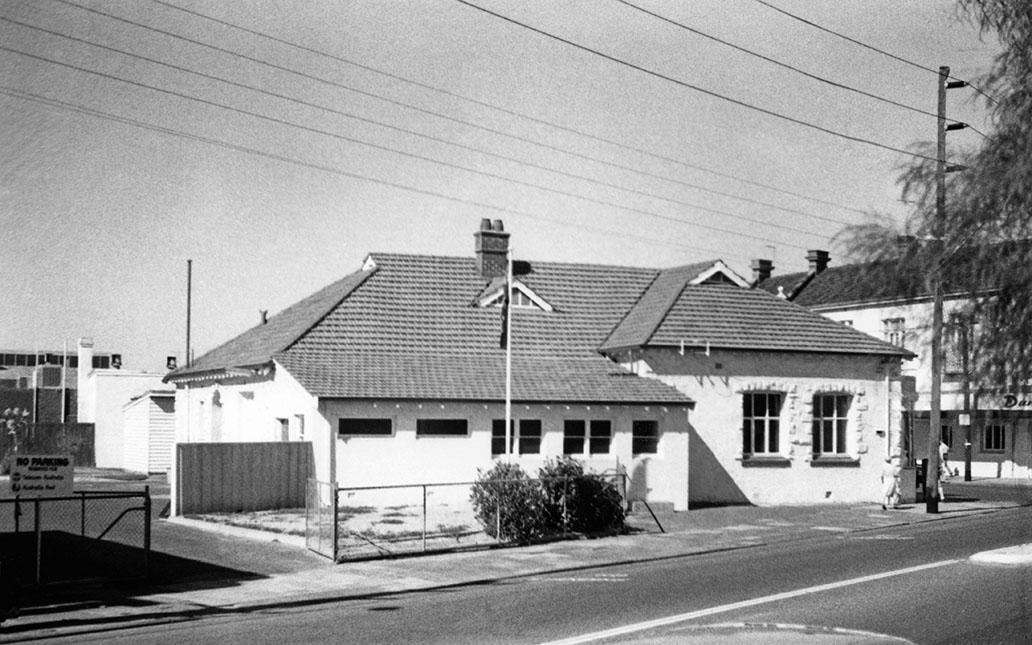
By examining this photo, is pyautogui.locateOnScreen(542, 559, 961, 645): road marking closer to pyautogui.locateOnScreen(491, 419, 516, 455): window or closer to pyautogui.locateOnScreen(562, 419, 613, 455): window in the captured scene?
pyautogui.locateOnScreen(562, 419, 613, 455): window

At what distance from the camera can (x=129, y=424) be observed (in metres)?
54.9

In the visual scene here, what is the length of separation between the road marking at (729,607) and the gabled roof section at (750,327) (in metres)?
13.8

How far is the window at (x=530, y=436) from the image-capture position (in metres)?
31.3

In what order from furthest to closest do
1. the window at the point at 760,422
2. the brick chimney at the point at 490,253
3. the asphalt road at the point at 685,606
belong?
the brick chimney at the point at 490,253 → the window at the point at 760,422 → the asphalt road at the point at 685,606

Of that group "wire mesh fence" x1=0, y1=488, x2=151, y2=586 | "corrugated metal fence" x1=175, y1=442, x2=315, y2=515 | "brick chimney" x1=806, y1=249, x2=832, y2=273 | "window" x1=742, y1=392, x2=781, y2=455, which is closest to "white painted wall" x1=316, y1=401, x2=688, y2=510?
"corrugated metal fence" x1=175, y1=442, x2=315, y2=515

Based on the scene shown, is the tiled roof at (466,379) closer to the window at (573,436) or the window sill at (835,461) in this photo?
the window at (573,436)

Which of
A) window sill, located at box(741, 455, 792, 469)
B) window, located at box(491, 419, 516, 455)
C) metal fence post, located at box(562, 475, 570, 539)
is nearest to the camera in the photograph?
metal fence post, located at box(562, 475, 570, 539)

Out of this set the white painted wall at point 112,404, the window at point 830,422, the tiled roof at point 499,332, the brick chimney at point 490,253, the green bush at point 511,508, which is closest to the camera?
the green bush at point 511,508

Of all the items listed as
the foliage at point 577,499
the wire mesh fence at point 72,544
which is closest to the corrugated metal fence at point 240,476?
the wire mesh fence at point 72,544

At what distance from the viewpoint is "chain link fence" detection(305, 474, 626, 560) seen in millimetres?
22125

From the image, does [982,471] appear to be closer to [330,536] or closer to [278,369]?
[278,369]

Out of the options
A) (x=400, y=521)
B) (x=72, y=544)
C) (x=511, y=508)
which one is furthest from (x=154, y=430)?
(x=511, y=508)

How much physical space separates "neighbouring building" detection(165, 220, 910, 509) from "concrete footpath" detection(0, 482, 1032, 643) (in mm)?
2451

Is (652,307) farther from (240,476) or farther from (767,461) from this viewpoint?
(240,476)
